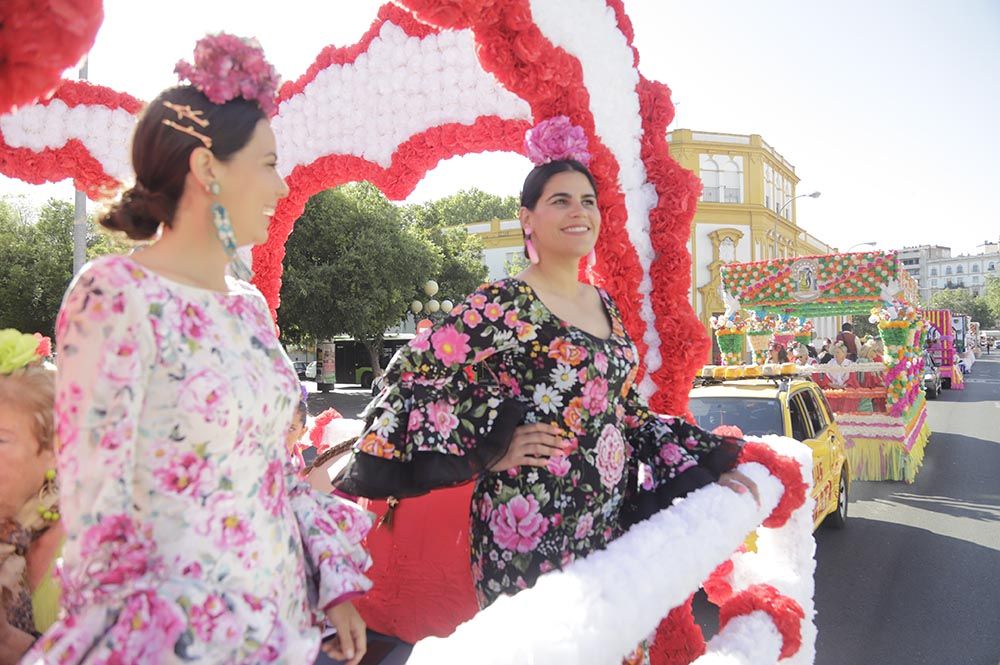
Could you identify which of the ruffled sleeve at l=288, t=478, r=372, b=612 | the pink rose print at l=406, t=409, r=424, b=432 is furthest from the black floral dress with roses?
the ruffled sleeve at l=288, t=478, r=372, b=612

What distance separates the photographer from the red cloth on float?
2.62 m

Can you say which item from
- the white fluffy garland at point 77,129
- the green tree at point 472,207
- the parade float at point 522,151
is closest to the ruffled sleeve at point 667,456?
the parade float at point 522,151

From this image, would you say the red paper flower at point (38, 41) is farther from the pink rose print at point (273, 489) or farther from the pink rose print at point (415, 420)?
the pink rose print at point (415, 420)

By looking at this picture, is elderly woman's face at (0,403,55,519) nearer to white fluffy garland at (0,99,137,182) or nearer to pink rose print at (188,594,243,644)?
pink rose print at (188,594,243,644)

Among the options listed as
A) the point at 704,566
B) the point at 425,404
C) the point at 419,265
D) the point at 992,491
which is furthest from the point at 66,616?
A: the point at 419,265

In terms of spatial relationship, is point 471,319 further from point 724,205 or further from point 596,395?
point 724,205

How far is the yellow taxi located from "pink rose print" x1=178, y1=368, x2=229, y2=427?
532 cm

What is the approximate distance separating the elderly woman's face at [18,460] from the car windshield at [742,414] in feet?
17.3

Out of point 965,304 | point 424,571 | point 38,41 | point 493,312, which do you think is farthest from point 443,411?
point 965,304

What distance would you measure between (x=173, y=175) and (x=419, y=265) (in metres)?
22.2

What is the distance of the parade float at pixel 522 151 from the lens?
62.6 inches

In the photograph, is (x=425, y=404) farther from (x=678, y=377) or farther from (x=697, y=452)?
(x=678, y=377)

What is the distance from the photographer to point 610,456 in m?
2.00

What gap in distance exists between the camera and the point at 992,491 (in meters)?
8.38
